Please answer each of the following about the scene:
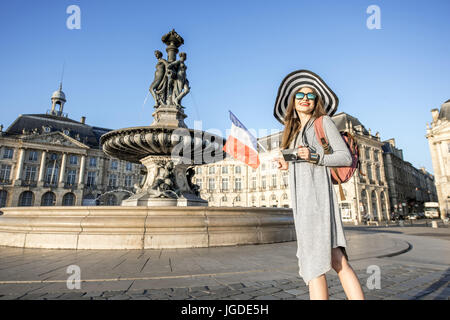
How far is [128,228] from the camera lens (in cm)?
549

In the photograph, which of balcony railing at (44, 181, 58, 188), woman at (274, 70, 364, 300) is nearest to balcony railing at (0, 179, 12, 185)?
balcony railing at (44, 181, 58, 188)

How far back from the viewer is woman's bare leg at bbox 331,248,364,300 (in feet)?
5.00

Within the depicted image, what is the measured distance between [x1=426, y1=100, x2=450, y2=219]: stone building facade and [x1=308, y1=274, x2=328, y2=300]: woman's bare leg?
163ft

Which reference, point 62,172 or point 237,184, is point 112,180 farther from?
point 237,184

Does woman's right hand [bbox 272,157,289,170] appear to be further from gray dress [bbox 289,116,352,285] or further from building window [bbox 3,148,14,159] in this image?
building window [bbox 3,148,14,159]

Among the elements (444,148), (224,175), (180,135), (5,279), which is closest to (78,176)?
(224,175)

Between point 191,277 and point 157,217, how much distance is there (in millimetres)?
2639

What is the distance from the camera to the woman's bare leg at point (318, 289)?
156cm

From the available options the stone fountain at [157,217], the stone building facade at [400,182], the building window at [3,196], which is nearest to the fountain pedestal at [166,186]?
the stone fountain at [157,217]

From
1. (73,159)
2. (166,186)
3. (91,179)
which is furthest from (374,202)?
(73,159)

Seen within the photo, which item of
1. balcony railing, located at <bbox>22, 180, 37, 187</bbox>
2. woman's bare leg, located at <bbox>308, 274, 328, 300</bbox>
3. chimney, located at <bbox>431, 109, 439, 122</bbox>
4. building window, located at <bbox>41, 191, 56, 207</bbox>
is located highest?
chimney, located at <bbox>431, 109, 439, 122</bbox>

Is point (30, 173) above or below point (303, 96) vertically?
above

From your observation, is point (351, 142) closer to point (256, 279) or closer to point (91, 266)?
point (256, 279)
